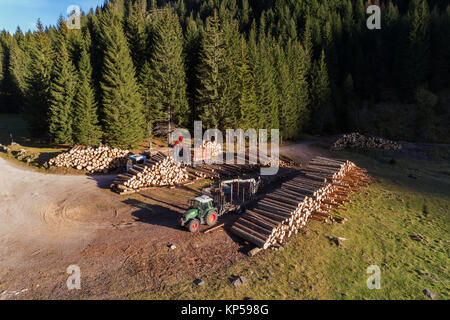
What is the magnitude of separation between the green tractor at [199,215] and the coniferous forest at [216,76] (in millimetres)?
19893

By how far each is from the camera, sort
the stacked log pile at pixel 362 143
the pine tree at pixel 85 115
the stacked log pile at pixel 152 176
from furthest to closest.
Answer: the stacked log pile at pixel 362 143 < the pine tree at pixel 85 115 < the stacked log pile at pixel 152 176

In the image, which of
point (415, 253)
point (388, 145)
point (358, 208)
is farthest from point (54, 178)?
point (388, 145)

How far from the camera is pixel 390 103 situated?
178 ft

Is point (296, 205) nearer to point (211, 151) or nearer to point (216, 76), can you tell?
point (211, 151)

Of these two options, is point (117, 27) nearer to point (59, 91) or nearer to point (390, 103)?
point (59, 91)

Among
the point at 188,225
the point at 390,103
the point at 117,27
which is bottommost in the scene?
the point at 188,225

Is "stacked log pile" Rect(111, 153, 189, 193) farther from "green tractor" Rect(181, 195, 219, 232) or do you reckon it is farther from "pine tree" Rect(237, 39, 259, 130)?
"pine tree" Rect(237, 39, 259, 130)

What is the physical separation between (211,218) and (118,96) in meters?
22.4

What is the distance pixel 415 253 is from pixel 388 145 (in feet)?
101

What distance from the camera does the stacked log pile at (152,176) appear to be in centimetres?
1964

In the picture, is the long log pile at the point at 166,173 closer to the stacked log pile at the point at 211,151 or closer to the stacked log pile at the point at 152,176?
the stacked log pile at the point at 152,176

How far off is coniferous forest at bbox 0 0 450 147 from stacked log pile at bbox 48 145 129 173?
4.66 metres

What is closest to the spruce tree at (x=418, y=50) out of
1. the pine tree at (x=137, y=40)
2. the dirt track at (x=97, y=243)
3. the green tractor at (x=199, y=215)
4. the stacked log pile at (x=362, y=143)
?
the stacked log pile at (x=362, y=143)

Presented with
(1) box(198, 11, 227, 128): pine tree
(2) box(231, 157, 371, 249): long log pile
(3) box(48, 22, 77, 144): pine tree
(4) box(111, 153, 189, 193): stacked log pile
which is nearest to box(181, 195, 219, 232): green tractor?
(2) box(231, 157, 371, 249): long log pile
